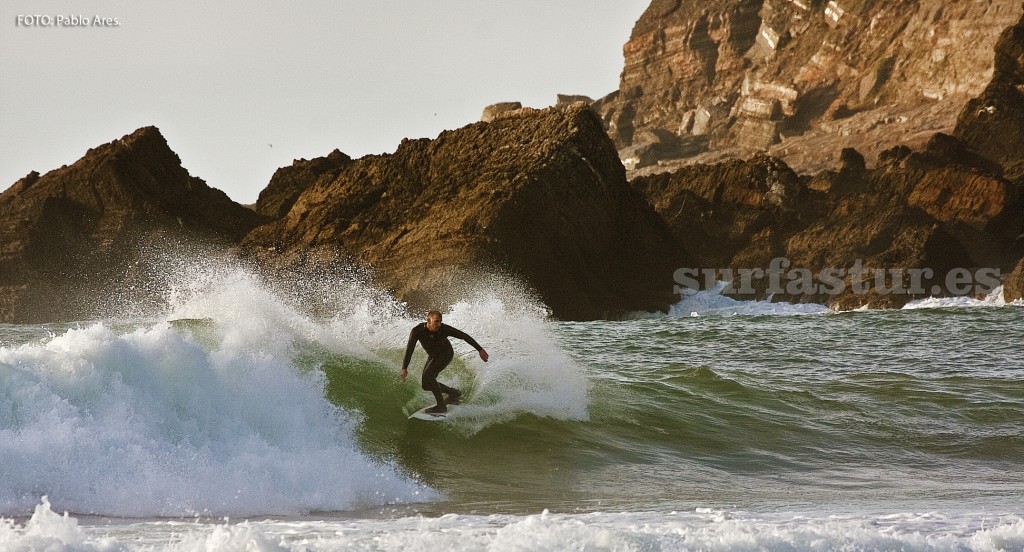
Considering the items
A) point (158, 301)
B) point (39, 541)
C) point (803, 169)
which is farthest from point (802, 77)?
point (39, 541)

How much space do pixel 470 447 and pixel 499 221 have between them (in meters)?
29.0

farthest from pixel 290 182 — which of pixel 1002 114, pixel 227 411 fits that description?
pixel 227 411

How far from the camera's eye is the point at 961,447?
14711 millimetres

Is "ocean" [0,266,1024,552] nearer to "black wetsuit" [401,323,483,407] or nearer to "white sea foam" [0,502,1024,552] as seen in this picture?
"white sea foam" [0,502,1024,552]

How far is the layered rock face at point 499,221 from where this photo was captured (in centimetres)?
4219

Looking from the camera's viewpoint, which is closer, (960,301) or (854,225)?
(960,301)

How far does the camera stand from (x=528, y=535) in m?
8.00

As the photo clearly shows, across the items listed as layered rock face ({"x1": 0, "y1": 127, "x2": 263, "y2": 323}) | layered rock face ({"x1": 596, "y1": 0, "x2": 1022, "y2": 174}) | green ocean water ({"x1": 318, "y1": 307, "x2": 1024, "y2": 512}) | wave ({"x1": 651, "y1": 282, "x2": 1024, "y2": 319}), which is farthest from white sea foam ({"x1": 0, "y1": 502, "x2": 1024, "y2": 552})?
layered rock face ({"x1": 596, "y1": 0, "x2": 1022, "y2": 174})

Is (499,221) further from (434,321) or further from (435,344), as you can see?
(434,321)

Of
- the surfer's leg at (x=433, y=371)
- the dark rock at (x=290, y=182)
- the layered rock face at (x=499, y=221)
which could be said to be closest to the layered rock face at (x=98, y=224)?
the dark rock at (x=290, y=182)

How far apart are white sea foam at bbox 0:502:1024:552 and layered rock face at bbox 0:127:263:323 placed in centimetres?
4568

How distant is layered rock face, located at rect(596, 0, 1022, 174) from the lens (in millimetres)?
112938

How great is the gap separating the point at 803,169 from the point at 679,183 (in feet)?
134

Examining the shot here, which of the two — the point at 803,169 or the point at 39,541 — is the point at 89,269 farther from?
the point at 803,169
